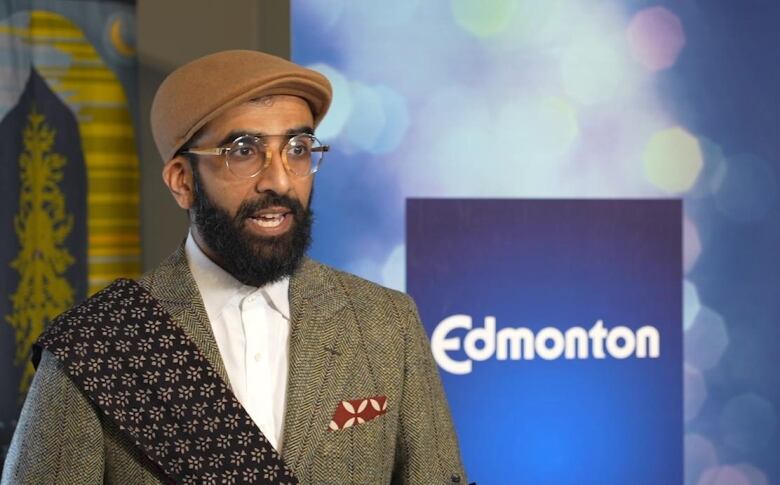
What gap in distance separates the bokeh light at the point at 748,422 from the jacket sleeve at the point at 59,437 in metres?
1.75

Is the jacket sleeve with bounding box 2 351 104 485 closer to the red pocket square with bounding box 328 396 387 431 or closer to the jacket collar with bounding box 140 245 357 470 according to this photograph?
the jacket collar with bounding box 140 245 357 470

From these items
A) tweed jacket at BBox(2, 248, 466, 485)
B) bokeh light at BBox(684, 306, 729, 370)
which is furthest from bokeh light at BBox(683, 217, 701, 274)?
tweed jacket at BBox(2, 248, 466, 485)

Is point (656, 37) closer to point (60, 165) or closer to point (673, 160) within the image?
point (673, 160)

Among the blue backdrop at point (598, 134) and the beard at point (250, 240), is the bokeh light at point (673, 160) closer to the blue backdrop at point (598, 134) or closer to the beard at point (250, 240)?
the blue backdrop at point (598, 134)

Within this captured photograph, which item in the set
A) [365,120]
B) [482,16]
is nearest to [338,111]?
[365,120]

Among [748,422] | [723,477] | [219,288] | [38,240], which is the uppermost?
[38,240]

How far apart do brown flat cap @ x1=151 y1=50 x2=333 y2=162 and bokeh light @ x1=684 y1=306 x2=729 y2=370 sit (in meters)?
1.42

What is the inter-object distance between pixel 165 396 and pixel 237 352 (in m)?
0.13

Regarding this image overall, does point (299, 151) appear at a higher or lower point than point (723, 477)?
higher

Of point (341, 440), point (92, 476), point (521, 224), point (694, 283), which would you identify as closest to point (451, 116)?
point (521, 224)

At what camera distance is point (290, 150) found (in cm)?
174

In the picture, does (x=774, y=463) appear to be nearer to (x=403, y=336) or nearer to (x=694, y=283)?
(x=694, y=283)

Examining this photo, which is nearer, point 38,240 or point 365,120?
point 365,120

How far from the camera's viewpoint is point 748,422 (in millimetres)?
2887
